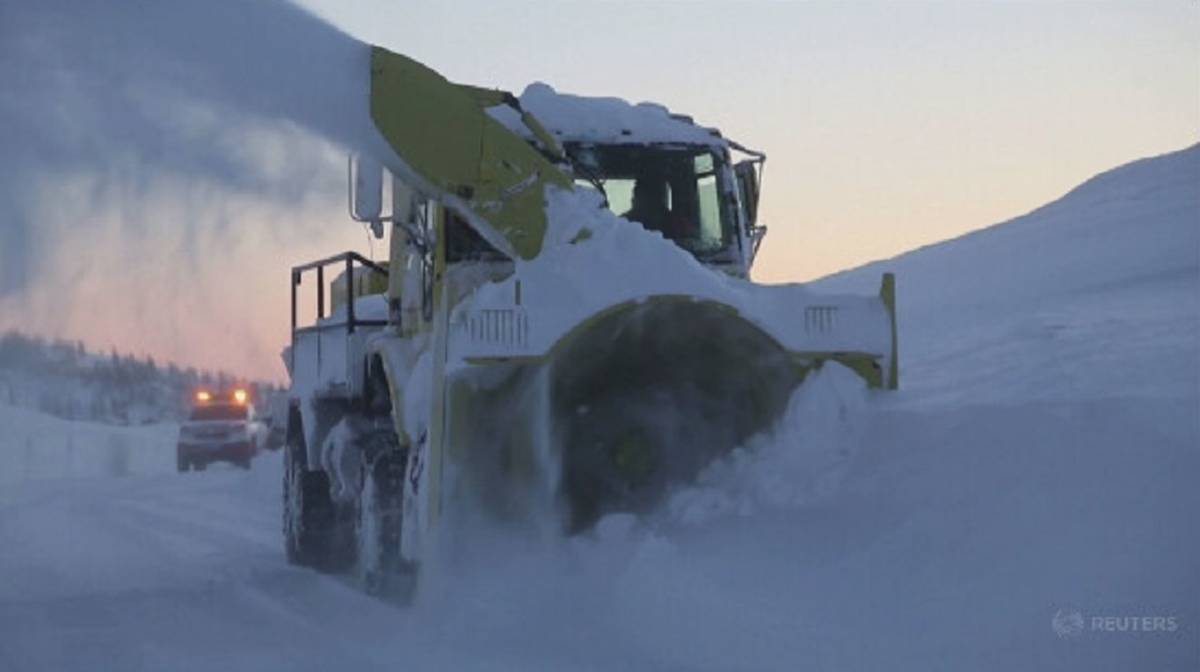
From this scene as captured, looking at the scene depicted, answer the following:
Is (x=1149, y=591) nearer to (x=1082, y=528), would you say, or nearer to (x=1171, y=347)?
(x=1082, y=528)

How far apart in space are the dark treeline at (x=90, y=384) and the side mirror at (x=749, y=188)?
4.74m

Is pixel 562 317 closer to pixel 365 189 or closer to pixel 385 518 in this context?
pixel 365 189

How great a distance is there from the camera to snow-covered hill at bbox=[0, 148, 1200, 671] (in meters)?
6.05

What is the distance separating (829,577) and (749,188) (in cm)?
337

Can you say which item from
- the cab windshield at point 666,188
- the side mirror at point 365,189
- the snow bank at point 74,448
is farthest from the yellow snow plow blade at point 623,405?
the snow bank at point 74,448

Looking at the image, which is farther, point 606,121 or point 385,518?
point 606,121

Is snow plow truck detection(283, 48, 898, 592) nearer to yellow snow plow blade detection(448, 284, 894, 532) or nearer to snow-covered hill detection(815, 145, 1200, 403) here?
yellow snow plow blade detection(448, 284, 894, 532)

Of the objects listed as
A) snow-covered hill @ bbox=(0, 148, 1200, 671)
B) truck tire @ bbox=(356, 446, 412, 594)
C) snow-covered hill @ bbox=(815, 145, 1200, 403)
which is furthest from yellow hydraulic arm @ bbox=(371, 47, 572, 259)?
snow-covered hill @ bbox=(815, 145, 1200, 403)

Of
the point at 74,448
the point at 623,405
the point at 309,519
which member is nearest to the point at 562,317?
the point at 623,405

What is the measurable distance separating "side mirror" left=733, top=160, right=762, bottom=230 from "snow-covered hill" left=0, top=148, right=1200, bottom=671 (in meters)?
1.51

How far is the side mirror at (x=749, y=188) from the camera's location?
31.8 ft

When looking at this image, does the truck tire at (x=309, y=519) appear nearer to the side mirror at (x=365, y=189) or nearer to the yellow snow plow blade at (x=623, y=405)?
the side mirror at (x=365, y=189)

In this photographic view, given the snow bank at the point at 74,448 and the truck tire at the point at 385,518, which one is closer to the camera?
the truck tire at the point at 385,518

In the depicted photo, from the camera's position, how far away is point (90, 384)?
28.1m
